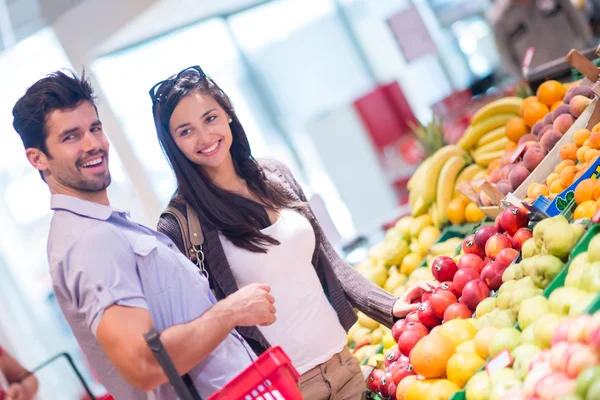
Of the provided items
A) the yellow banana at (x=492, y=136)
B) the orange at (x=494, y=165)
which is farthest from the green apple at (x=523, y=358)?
the yellow banana at (x=492, y=136)

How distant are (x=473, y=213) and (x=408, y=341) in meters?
1.13

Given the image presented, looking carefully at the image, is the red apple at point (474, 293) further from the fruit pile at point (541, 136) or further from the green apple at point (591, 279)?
the green apple at point (591, 279)

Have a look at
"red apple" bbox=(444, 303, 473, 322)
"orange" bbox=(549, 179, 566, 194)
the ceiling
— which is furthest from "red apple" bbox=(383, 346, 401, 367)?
the ceiling

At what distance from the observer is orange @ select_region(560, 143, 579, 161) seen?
99.7 inches

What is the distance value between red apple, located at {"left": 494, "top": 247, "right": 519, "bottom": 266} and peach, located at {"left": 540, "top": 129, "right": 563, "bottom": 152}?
702 millimetres

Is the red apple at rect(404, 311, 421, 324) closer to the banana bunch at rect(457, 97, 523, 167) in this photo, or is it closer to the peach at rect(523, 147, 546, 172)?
the peach at rect(523, 147, 546, 172)

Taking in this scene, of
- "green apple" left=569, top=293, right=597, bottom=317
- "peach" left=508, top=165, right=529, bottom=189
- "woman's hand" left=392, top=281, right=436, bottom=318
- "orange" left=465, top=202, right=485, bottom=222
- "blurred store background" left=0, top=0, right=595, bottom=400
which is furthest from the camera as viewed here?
"blurred store background" left=0, top=0, right=595, bottom=400

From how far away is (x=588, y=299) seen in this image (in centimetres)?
160

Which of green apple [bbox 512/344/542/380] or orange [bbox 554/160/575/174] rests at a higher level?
orange [bbox 554/160/575/174]

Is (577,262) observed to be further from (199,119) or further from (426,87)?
(426,87)

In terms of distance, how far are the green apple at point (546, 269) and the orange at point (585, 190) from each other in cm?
32

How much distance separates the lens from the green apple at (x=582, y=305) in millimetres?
1586

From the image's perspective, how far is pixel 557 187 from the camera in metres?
2.38

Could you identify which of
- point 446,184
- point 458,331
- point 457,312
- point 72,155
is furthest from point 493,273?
point 72,155
